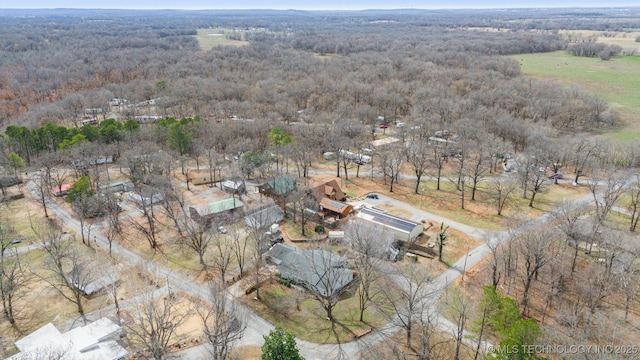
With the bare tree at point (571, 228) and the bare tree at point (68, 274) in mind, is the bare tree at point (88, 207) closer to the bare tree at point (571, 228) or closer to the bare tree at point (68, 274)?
the bare tree at point (68, 274)

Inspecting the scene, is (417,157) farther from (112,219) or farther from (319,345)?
(112,219)

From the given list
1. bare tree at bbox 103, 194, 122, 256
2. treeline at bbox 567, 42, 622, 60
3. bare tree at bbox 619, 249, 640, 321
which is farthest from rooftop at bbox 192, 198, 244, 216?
treeline at bbox 567, 42, 622, 60

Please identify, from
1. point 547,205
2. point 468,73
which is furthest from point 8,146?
point 468,73

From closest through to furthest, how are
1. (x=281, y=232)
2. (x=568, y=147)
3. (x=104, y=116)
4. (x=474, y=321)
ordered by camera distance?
1. (x=474, y=321)
2. (x=281, y=232)
3. (x=568, y=147)
4. (x=104, y=116)

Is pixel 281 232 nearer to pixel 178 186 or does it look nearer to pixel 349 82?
pixel 178 186

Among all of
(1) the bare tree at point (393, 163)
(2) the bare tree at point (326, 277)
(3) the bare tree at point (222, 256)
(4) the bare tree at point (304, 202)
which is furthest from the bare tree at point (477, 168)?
(3) the bare tree at point (222, 256)

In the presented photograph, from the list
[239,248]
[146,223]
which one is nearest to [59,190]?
[146,223]
